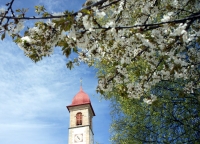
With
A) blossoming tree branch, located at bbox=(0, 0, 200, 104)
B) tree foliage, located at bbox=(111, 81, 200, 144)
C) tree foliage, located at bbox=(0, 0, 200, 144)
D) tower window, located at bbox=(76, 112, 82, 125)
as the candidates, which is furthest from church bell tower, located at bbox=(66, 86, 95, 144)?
blossoming tree branch, located at bbox=(0, 0, 200, 104)

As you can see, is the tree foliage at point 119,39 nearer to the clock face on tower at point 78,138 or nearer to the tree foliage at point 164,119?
the tree foliage at point 164,119

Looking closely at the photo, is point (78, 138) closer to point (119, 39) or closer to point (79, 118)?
point (79, 118)

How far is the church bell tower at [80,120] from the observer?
22.4 m

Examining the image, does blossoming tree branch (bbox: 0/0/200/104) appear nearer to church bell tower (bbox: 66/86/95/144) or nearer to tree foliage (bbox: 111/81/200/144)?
tree foliage (bbox: 111/81/200/144)

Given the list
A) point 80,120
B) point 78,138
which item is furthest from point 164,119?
point 80,120

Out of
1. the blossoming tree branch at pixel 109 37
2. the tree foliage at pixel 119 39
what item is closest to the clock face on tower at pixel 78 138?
the tree foliage at pixel 119 39

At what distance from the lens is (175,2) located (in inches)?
147

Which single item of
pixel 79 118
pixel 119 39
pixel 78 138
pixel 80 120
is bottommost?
pixel 119 39

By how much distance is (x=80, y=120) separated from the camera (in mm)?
23891

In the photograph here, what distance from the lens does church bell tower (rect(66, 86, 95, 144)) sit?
22358mm

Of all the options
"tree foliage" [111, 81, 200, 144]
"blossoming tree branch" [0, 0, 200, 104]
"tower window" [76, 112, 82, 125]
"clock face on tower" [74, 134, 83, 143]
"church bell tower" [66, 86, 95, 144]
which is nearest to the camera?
"blossoming tree branch" [0, 0, 200, 104]

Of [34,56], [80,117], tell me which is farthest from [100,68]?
[80,117]

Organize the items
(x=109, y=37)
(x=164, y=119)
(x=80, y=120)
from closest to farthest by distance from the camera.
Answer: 1. (x=109, y=37)
2. (x=164, y=119)
3. (x=80, y=120)

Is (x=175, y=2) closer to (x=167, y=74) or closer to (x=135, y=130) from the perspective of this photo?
(x=167, y=74)
